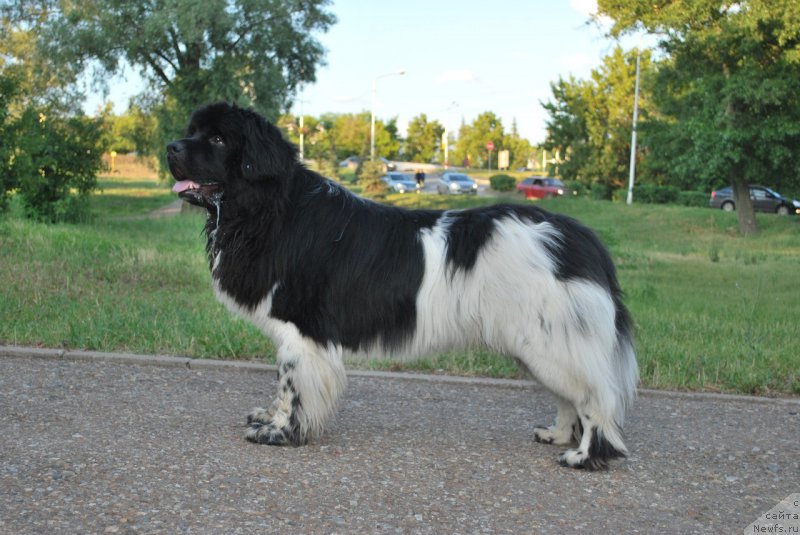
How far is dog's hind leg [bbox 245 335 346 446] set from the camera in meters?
5.50

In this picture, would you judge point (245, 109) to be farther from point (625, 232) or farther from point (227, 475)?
point (625, 232)

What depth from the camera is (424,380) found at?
7566 millimetres

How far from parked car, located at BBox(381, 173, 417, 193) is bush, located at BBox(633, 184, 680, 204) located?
17748mm

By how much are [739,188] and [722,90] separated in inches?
189

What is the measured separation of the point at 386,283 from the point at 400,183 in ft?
188

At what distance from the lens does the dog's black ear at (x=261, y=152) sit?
5.49 meters

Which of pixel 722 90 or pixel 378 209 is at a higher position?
pixel 722 90

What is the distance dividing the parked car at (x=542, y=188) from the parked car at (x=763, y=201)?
10700 mm

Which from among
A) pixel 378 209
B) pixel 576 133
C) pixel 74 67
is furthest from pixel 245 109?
pixel 576 133

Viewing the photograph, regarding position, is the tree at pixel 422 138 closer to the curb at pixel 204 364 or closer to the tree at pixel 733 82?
the tree at pixel 733 82

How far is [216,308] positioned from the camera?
10094 millimetres

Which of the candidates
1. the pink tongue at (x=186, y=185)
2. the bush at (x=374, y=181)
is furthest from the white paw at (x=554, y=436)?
the bush at (x=374, y=181)

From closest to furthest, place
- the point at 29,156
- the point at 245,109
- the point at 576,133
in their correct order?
1. the point at 245,109
2. the point at 29,156
3. the point at 576,133

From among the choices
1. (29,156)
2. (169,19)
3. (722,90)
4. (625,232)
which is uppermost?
(169,19)
